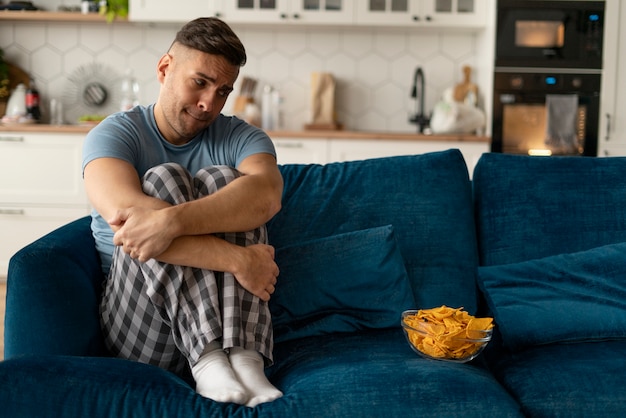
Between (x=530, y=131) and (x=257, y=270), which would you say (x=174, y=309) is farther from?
(x=530, y=131)

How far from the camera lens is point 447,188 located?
2.28m

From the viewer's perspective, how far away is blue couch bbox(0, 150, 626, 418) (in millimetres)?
1580

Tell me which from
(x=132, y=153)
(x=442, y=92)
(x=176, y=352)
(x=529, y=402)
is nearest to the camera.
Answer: (x=529, y=402)

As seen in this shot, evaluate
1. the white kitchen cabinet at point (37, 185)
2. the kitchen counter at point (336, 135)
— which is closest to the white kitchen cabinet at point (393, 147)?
the kitchen counter at point (336, 135)

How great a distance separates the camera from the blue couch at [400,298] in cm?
158

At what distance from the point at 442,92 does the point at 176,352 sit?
11.4ft

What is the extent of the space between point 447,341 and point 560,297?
20.4 inches

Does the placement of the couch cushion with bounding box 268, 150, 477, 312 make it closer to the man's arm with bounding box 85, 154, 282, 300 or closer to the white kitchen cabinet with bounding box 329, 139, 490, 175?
the man's arm with bounding box 85, 154, 282, 300

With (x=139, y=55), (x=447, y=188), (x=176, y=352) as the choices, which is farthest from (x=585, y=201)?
(x=139, y=55)

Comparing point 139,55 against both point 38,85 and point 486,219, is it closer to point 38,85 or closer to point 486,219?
point 38,85

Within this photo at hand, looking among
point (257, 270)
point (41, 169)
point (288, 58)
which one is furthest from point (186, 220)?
point (288, 58)

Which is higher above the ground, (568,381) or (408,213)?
(408,213)

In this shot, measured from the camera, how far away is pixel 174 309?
1.74 meters

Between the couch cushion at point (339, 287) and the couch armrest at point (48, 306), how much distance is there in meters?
0.50
